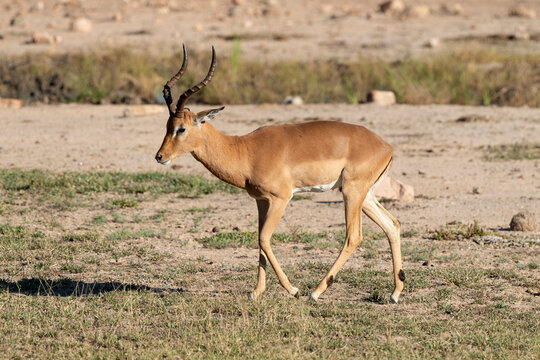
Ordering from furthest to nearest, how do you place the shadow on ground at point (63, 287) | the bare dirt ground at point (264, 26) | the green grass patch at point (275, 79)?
the bare dirt ground at point (264, 26) → the green grass patch at point (275, 79) → the shadow on ground at point (63, 287)

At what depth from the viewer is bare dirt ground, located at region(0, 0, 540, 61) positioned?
75.0 ft

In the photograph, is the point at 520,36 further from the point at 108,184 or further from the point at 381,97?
the point at 108,184

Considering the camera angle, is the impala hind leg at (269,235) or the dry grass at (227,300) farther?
the impala hind leg at (269,235)

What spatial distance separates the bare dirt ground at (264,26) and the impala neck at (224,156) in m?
14.7

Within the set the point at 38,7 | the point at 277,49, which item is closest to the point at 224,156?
the point at 277,49

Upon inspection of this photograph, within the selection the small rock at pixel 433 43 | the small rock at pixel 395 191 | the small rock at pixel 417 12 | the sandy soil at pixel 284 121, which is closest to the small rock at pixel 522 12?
the sandy soil at pixel 284 121

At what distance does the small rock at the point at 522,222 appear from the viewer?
371 inches

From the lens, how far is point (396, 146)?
13984 millimetres

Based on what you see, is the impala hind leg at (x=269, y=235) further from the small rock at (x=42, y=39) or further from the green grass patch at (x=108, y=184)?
the small rock at (x=42, y=39)

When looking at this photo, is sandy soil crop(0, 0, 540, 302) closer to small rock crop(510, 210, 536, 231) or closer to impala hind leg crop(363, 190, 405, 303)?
small rock crop(510, 210, 536, 231)

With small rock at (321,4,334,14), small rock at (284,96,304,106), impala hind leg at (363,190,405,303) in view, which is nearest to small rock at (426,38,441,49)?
small rock at (321,4,334,14)

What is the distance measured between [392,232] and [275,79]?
11.8m

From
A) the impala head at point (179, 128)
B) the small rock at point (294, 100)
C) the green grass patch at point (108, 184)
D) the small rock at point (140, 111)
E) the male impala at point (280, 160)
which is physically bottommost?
the small rock at point (294, 100)

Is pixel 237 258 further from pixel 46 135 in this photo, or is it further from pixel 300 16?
pixel 300 16
